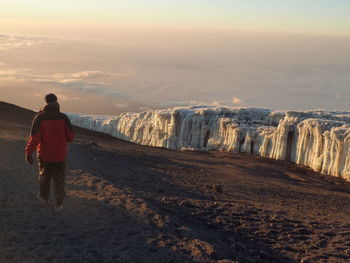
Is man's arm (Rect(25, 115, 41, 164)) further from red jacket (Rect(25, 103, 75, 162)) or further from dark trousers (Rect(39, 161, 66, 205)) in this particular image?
dark trousers (Rect(39, 161, 66, 205))

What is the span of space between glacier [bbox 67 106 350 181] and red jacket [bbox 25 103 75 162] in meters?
26.7

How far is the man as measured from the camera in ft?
30.4

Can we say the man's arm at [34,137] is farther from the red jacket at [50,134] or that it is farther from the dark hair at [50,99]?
the dark hair at [50,99]

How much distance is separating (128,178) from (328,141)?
22737 millimetres

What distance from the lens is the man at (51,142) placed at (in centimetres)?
927

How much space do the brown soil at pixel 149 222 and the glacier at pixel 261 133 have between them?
16.8m

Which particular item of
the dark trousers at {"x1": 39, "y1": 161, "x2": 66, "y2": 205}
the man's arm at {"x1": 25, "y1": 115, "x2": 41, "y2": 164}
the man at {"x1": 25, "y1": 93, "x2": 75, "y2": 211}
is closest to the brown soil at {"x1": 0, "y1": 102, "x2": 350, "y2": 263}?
the dark trousers at {"x1": 39, "y1": 161, "x2": 66, "y2": 205}

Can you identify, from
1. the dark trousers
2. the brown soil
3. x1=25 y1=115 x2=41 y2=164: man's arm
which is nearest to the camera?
the brown soil

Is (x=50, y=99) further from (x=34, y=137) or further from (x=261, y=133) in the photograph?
(x=261, y=133)

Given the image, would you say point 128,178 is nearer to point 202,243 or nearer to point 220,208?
point 220,208

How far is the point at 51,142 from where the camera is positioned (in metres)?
9.44

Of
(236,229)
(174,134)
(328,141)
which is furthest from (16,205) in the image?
(174,134)

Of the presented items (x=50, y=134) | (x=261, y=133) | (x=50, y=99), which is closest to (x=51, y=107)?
(x=50, y=99)

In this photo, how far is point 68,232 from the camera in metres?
8.62
